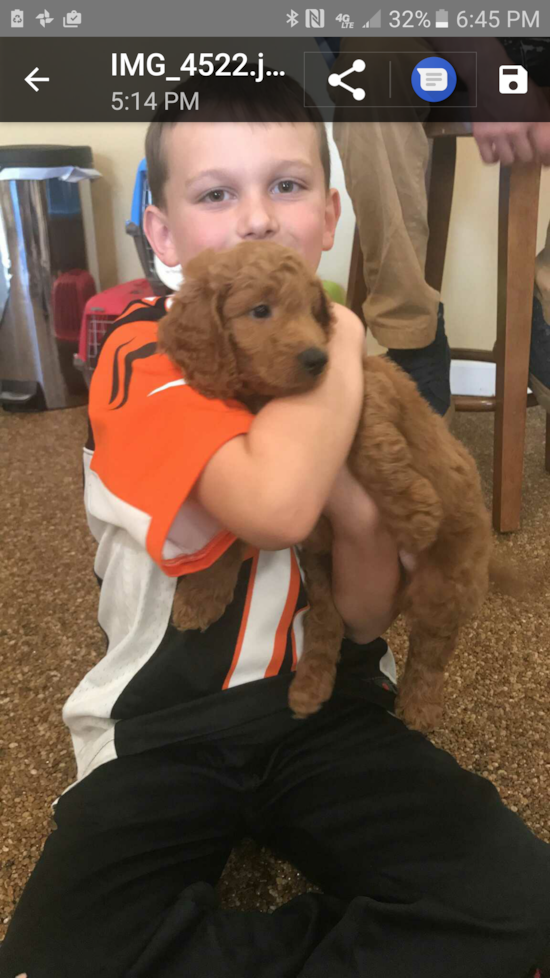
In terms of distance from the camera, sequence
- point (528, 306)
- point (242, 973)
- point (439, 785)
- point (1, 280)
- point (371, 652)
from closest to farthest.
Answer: point (242, 973) < point (439, 785) < point (371, 652) < point (528, 306) < point (1, 280)

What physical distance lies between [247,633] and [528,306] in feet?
3.32

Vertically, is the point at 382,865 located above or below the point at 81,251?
below

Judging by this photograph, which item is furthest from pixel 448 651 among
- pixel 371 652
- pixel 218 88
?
pixel 218 88

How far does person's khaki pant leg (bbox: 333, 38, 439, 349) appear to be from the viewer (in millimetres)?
1371

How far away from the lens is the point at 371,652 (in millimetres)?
880

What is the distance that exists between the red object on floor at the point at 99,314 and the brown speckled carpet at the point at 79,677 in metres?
0.44

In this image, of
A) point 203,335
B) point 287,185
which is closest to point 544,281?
point 287,185

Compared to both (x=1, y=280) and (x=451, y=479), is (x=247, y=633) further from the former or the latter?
(x=1, y=280)

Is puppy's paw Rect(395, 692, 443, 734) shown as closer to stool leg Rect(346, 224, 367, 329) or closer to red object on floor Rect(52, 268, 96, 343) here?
stool leg Rect(346, 224, 367, 329)

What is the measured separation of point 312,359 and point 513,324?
0.99m

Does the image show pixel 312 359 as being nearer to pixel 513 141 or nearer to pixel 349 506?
pixel 349 506

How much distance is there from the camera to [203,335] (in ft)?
1.99

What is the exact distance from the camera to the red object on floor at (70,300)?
2.20m
